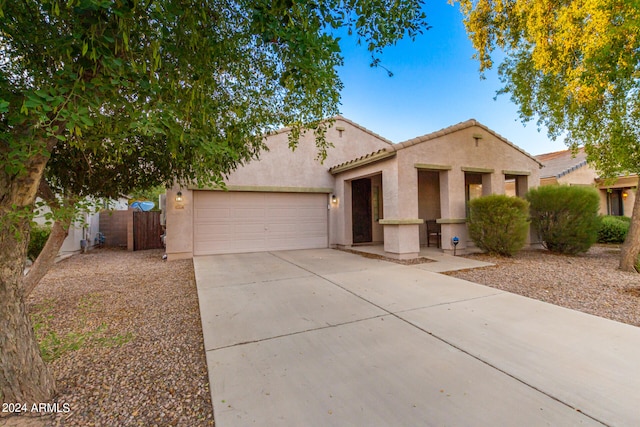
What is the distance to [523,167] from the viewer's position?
9.89 m

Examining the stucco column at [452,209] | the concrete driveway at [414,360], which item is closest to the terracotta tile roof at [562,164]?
the stucco column at [452,209]

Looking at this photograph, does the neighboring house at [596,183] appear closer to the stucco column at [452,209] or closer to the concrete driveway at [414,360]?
the stucco column at [452,209]

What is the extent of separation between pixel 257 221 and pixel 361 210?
427 cm

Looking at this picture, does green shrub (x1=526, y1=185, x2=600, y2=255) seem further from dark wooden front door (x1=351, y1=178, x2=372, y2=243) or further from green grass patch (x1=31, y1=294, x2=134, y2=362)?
green grass patch (x1=31, y1=294, x2=134, y2=362)

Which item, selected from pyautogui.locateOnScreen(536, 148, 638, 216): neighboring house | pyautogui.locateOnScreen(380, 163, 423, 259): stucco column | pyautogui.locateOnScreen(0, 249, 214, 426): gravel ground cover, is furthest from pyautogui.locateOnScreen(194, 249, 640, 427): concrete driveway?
pyautogui.locateOnScreen(536, 148, 638, 216): neighboring house

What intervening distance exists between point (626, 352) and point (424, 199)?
8890 mm

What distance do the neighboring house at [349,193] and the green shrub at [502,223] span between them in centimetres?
74

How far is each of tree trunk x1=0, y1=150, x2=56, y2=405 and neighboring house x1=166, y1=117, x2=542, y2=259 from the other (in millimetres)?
5974

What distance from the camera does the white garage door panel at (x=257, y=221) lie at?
972 centimetres

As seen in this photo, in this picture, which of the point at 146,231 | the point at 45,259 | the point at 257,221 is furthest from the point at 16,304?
the point at 146,231

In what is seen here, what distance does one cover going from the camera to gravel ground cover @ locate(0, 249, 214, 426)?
82.9 inches

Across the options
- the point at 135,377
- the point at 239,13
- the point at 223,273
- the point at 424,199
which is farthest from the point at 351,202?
the point at 135,377

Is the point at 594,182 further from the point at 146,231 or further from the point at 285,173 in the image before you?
the point at 146,231

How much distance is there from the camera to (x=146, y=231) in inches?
500
